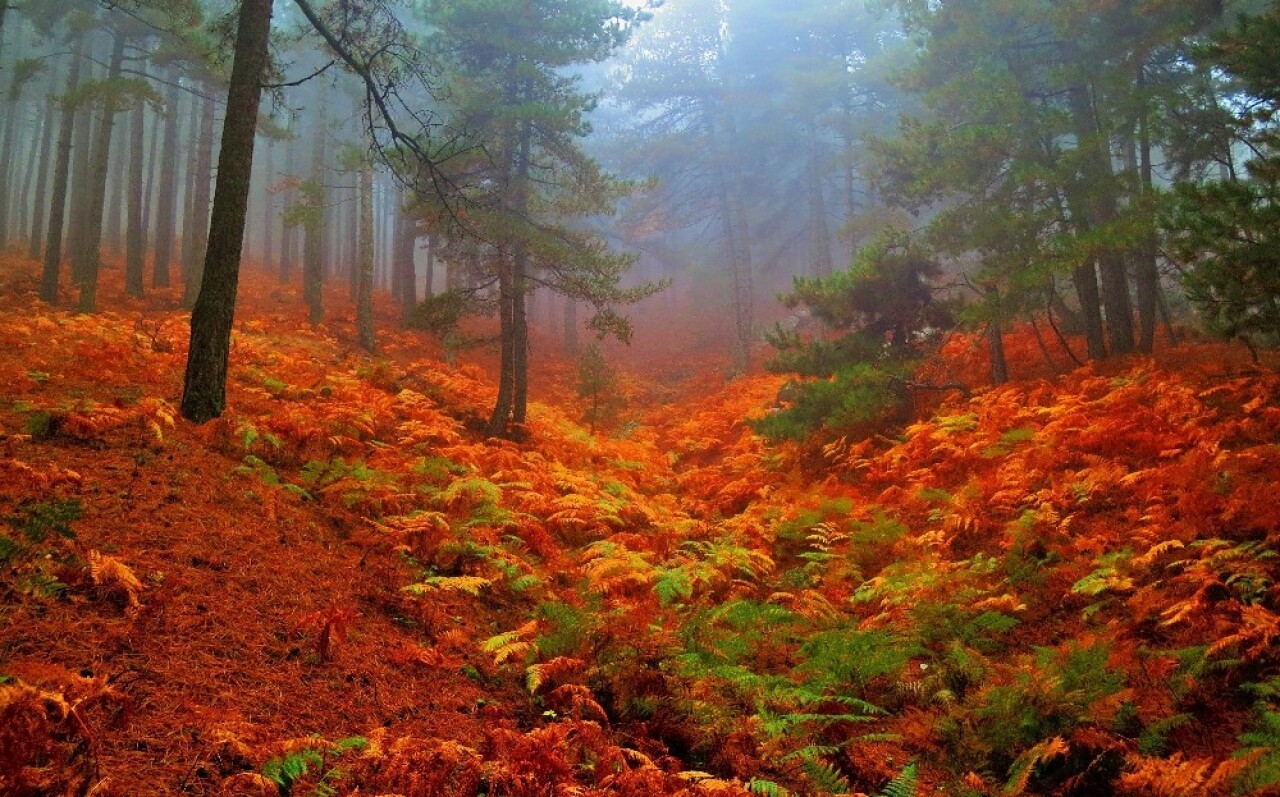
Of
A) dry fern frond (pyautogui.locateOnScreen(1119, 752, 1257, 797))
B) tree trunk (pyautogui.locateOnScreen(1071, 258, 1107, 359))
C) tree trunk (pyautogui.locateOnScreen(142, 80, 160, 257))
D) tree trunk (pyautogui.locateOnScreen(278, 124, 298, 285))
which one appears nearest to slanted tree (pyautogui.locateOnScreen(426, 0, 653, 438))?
tree trunk (pyautogui.locateOnScreen(1071, 258, 1107, 359))

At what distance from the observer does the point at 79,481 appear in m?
5.07

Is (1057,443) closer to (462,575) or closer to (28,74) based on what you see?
(462,575)

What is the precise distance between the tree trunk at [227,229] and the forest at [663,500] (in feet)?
0.16

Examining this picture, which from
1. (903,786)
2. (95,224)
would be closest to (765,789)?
(903,786)

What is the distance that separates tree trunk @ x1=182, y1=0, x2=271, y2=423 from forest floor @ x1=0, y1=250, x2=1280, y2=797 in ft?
2.10

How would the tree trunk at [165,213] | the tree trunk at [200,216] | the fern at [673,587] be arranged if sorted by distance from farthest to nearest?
the tree trunk at [165,213] < the tree trunk at [200,216] < the fern at [673,587]

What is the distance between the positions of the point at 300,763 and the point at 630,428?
645 inches

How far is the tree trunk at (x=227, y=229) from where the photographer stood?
731 cm

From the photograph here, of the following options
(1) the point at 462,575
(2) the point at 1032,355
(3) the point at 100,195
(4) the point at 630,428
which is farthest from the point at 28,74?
(2) the point at 1032,355

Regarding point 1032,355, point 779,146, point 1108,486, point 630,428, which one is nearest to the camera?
point 1108,486

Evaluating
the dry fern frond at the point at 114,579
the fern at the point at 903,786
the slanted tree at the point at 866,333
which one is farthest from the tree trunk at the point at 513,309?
the fern at the point at 903,786

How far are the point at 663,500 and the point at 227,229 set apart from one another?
302 inches

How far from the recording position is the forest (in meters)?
3.36

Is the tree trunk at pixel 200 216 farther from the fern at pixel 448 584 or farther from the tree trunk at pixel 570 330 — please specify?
the fern at pixel 448 584
